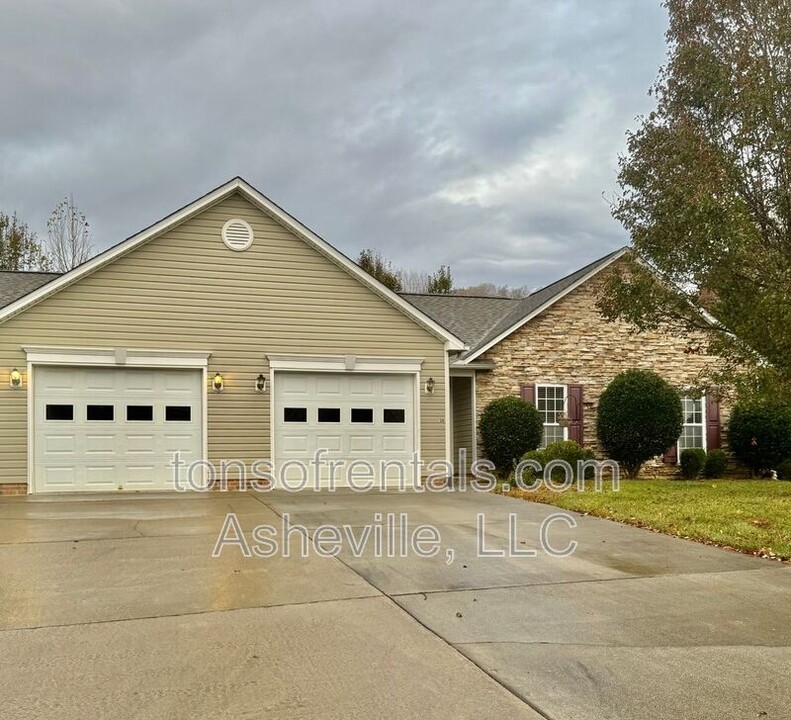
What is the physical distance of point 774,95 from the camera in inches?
479

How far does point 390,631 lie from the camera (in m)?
4.71

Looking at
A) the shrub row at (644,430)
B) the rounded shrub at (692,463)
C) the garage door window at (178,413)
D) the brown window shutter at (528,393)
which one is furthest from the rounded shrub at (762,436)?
the garage door window at (178,413)

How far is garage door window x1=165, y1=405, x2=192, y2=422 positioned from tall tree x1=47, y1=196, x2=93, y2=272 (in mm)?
20253

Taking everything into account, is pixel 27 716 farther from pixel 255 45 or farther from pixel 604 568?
pixel 255 45

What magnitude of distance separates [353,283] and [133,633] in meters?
10.4

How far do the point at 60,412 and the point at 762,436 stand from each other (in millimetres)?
15327

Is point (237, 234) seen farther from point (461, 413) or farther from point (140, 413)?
point (461, 413)

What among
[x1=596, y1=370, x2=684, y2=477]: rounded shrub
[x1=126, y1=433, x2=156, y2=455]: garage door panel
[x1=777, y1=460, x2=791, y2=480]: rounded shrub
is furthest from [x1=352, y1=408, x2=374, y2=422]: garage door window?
[x1=777, y1=460, x2=791, y2=480]: rounded shrub

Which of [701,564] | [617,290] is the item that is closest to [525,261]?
[617,290]

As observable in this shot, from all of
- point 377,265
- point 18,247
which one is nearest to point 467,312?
point 377,265

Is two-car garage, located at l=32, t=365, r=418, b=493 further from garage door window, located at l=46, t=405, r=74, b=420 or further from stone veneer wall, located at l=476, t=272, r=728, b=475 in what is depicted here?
stone veneer wall, located at l=476, t=272, r=728, b=475

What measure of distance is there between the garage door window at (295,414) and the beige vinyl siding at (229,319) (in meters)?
0.38

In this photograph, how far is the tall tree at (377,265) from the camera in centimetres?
3840

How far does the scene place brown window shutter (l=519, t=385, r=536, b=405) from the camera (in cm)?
1725
